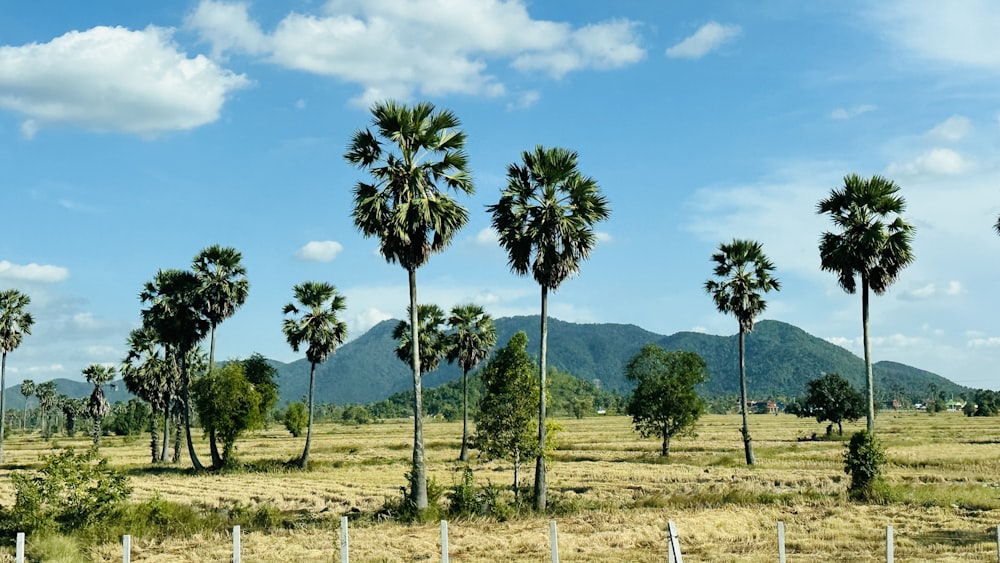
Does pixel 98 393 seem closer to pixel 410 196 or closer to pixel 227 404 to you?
pixel 227 404

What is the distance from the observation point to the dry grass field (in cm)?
2273

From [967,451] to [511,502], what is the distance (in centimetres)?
4287

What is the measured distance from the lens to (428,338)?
74.3 metres

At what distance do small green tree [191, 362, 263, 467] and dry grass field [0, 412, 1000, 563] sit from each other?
3519 millimetres

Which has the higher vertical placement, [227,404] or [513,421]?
[513,421]

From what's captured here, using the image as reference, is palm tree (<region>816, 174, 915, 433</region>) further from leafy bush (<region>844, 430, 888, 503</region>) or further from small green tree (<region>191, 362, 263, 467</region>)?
small green tree (<region>191, 362, 263, 467</region>)

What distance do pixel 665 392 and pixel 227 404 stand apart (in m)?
32.2

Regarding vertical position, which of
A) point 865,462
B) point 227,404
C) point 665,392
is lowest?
point 865,462

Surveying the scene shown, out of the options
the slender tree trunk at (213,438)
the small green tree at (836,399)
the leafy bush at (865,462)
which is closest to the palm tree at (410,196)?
the leafy bush at (865,462)

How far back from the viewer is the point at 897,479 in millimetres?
42000

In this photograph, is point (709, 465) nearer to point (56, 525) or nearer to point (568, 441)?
point (568, 441)

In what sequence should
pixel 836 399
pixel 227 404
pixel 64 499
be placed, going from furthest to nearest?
pixel 836 399
pixel 227 404
pixel 64 499

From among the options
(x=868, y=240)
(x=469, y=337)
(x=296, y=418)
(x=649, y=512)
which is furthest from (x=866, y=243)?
(x=296, y=418)

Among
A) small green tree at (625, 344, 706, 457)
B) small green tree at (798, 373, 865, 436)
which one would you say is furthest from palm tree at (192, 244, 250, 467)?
small green tree at (798, 373, 865, 436)
